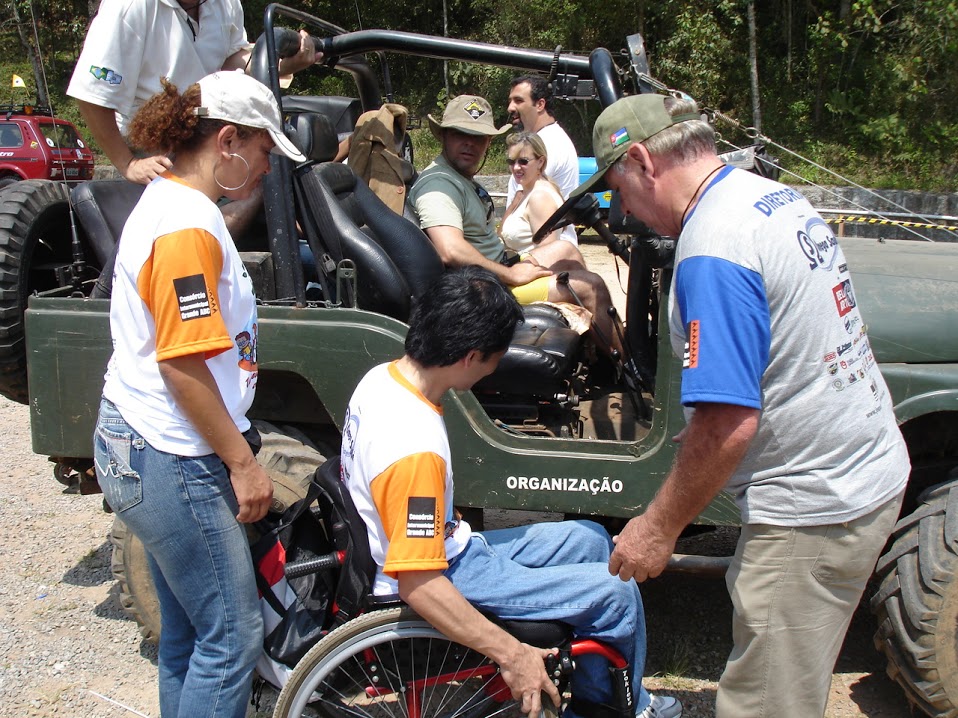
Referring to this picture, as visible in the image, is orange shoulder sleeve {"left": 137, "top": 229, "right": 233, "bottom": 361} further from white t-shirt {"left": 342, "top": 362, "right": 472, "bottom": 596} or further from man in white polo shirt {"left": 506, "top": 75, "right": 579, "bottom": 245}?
man in white polo shirt {"left": 506, "top": 75, "right": 579, "bottom": 245}

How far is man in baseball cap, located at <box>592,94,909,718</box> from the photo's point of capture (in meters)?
1.76

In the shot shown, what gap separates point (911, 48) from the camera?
14453mm

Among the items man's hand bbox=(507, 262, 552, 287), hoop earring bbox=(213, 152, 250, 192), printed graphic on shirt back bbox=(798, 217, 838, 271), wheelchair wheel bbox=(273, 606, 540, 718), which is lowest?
wheelchair wheel bbox=(273, 606, 540, 718)

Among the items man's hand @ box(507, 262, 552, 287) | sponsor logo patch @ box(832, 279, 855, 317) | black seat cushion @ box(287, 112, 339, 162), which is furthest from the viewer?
man's hand @ box(507, 262, 552, 287)

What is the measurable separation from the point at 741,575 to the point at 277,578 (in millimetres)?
1170

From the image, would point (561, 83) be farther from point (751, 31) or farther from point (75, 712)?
point (751, 31)

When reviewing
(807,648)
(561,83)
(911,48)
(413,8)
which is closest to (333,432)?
(561,83)

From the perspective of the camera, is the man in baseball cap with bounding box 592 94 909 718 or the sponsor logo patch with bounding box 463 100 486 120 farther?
the sponsor logo patch with bounding box 463 100 486 120

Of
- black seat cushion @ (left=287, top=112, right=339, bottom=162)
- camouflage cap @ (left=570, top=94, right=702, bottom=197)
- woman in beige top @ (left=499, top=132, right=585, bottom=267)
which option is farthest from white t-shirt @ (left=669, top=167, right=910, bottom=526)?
woman in beige top @ (left=499, top=132, right=585, bottom=267)

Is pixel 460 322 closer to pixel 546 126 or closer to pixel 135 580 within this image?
pixel 135 580

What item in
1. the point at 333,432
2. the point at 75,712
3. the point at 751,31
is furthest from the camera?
the point at 751,31

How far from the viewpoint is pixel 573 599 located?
2.17 m

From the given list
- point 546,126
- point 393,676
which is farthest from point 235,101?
point 546,126

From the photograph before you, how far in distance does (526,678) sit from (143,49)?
93.7 inches
